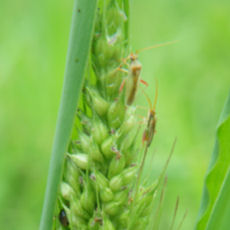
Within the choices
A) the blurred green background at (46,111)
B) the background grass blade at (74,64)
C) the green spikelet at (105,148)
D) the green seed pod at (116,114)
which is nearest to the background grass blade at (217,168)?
the green spikelet at (105,148)

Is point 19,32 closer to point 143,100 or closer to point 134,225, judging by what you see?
point 143,100

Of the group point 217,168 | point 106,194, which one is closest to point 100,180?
point 106,194

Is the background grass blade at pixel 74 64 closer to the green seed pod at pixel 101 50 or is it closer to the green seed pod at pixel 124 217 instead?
the green seed pod at pixel 101 50

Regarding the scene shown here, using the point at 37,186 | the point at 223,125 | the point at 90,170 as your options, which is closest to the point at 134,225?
the point at 90,170

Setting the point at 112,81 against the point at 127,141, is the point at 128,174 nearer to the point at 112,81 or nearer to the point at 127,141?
the point at 127,141

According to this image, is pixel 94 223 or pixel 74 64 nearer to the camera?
pixel 74 64
